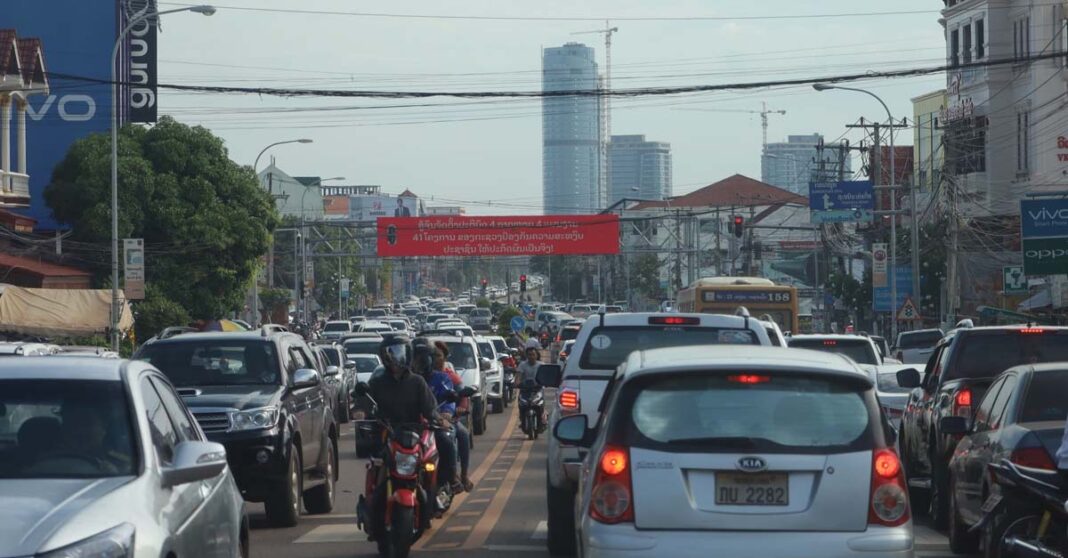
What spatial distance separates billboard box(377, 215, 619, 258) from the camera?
74.9m

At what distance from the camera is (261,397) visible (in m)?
14.1

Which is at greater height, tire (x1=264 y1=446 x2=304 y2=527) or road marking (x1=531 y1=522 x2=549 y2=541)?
tire (x1=264 y1=446 x2=304 y2=527)

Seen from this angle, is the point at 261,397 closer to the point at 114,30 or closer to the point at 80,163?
the point at 80,163

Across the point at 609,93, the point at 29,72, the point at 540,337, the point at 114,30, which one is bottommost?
the point at 540,337

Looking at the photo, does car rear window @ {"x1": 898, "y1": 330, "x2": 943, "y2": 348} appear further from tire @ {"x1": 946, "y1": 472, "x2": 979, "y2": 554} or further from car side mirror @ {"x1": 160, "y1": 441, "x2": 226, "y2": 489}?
car side mirror @ {"x1": 160, "y1": 441, "x2": 226, "y2": 489}

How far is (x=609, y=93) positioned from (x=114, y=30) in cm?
3863

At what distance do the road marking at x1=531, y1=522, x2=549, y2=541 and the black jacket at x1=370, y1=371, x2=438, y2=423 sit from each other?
1.56 meters

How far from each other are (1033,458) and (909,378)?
6.15 m

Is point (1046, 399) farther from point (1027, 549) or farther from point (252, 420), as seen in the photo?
point (252, 420)

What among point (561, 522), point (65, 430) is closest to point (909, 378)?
point (561, 522)

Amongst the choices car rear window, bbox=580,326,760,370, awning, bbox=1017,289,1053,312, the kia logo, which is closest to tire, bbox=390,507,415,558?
car rear window, bbox=580,326,760,370

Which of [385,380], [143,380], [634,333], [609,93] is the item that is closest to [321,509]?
[385,380]

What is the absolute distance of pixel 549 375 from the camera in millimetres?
13031

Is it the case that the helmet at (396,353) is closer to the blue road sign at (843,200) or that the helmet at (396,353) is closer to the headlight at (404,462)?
the headlight at (404,462)
